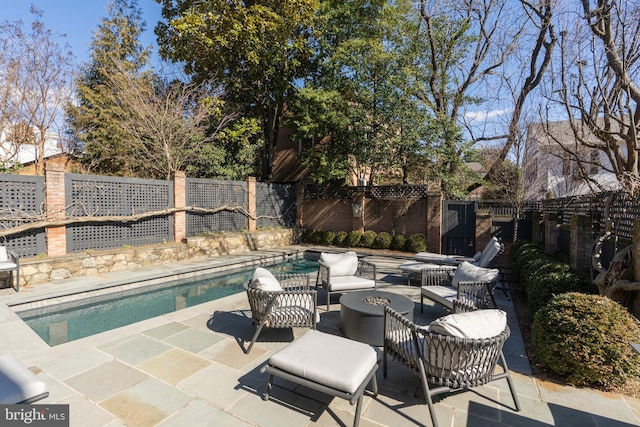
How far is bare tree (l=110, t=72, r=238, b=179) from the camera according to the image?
39.1 feet

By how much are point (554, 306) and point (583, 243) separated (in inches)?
101

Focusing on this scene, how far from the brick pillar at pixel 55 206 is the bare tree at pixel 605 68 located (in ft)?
36.2

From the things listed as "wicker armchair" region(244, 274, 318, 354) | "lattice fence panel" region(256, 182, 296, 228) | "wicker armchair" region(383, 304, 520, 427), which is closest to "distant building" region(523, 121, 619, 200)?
"wicker armchair" region(383, 304, 520, 427)

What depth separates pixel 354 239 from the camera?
13258 mm

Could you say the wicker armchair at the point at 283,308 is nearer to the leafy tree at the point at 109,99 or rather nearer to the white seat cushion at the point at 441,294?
the white seat cushion at the point at 441,294

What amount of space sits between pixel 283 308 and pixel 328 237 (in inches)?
392

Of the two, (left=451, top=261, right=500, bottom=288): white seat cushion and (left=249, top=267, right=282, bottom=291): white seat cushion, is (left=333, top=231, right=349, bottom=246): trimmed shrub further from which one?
(left=249, top=267, right=282, bottom=291): white seat cushion

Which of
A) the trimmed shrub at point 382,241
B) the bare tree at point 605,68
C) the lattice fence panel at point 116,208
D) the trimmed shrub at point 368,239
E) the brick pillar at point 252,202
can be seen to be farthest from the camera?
the brick pillar at point 252,202

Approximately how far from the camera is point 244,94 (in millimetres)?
15164

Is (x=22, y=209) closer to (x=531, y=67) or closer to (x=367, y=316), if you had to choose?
(x=367, y=316)

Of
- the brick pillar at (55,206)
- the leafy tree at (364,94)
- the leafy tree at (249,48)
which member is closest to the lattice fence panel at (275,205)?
the leafy tree at (249,48)

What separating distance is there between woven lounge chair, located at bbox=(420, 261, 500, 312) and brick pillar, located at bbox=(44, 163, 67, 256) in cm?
848

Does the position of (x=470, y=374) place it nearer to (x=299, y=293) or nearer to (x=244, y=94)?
(x=299, y=293)

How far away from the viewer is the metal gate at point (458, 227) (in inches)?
466
